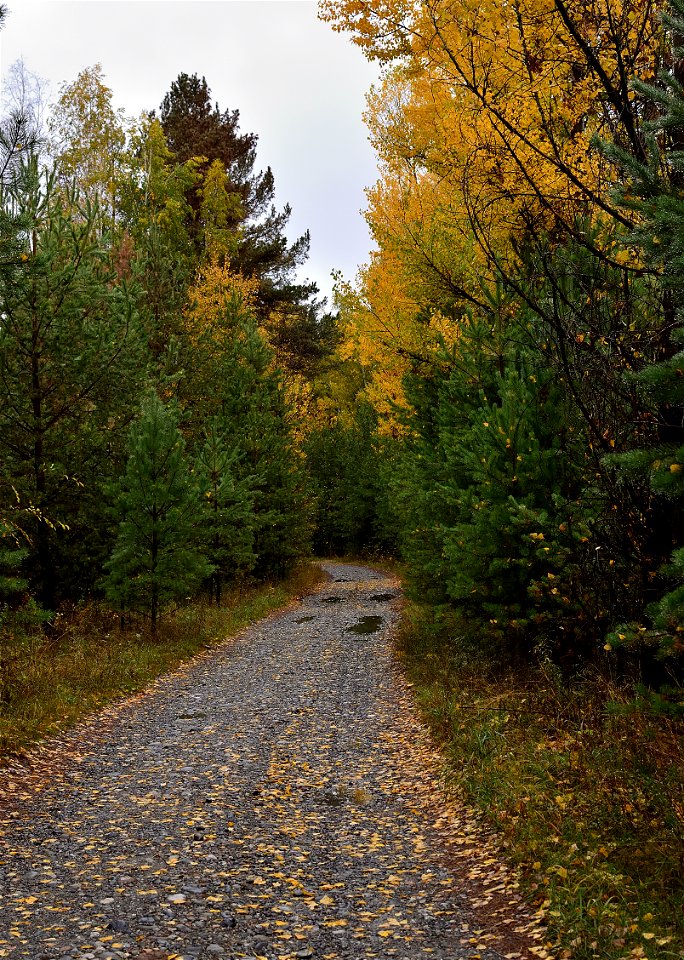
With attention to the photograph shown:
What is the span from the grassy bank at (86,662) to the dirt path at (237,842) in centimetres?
41

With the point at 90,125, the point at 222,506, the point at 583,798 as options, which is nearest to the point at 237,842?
the point at 583,798

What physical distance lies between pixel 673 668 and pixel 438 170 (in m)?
9.93

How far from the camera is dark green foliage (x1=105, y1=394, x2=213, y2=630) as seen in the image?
41.1ft

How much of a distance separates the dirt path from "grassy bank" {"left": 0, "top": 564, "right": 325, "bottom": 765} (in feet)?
1.36

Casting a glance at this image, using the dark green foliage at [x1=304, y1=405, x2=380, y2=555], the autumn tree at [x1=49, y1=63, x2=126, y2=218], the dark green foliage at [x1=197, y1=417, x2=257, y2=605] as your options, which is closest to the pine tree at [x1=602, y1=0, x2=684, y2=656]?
the dark green foliage at [x1=197, y1=417, x2=257, y2=605]

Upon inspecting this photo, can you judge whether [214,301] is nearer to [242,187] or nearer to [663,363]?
[242,187]

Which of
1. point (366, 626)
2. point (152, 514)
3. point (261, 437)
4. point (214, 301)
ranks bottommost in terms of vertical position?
point (366, 626)

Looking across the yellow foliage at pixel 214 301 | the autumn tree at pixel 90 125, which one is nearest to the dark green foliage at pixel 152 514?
the yellow foliage at pixel 214 301

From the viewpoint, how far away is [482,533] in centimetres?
774

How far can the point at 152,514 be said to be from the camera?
1279 cm

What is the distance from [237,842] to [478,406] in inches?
243

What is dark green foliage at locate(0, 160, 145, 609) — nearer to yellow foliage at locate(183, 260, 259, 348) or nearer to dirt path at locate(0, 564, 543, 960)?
dirt path at locate(0, 564, 543, 960)

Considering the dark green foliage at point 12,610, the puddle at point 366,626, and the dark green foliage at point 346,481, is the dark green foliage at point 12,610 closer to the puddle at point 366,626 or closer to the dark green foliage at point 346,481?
the puddle at point 366,626

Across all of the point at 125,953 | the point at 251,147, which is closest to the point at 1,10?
the point at 125,953
